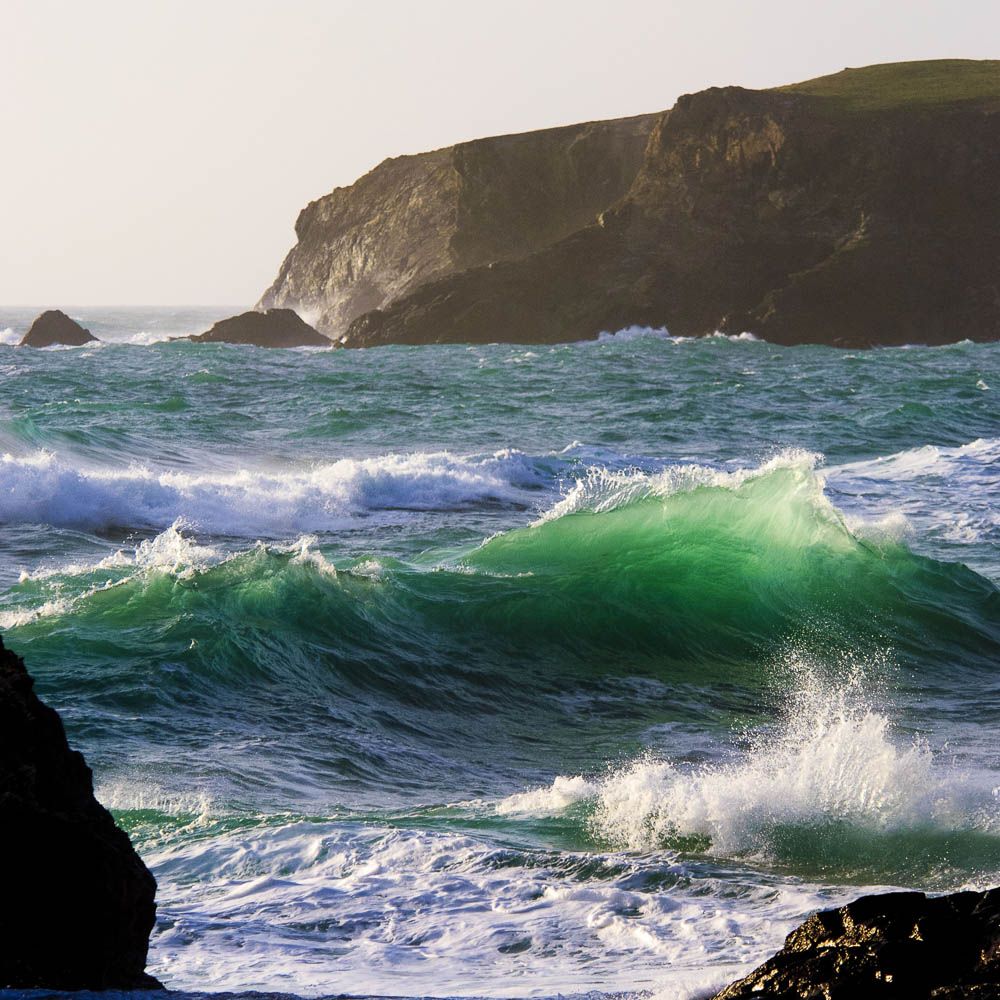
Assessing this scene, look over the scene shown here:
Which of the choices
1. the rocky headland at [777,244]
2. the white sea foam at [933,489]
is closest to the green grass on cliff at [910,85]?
the rocky headland at [777,244]

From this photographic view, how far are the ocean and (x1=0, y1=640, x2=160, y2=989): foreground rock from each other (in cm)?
58

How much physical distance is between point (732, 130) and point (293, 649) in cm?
7347

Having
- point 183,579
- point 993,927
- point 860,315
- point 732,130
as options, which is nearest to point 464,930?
point 993,927

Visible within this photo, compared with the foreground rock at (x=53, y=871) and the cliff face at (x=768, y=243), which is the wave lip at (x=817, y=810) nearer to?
the foreground rock at (x=53, y=871)

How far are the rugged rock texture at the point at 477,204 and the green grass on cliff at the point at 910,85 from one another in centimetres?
1462

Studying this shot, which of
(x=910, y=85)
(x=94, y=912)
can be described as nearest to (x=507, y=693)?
(x=94, y=912)

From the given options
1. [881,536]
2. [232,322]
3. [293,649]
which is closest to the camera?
[293,649]

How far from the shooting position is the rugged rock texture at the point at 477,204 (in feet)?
297

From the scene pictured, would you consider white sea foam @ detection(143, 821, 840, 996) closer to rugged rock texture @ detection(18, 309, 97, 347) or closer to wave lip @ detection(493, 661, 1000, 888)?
wave lip @ detection(493, 661, 1000, 888)

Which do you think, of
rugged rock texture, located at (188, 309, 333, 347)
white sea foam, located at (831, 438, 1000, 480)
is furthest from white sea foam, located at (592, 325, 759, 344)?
white sea foam, located at (831, 438, 1000, 480)

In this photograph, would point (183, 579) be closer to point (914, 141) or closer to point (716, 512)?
point (716, 512)

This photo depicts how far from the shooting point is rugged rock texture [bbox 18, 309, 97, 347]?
71.4m

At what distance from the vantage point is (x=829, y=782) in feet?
19.2

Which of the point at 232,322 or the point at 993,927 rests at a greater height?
the point at 232,322
